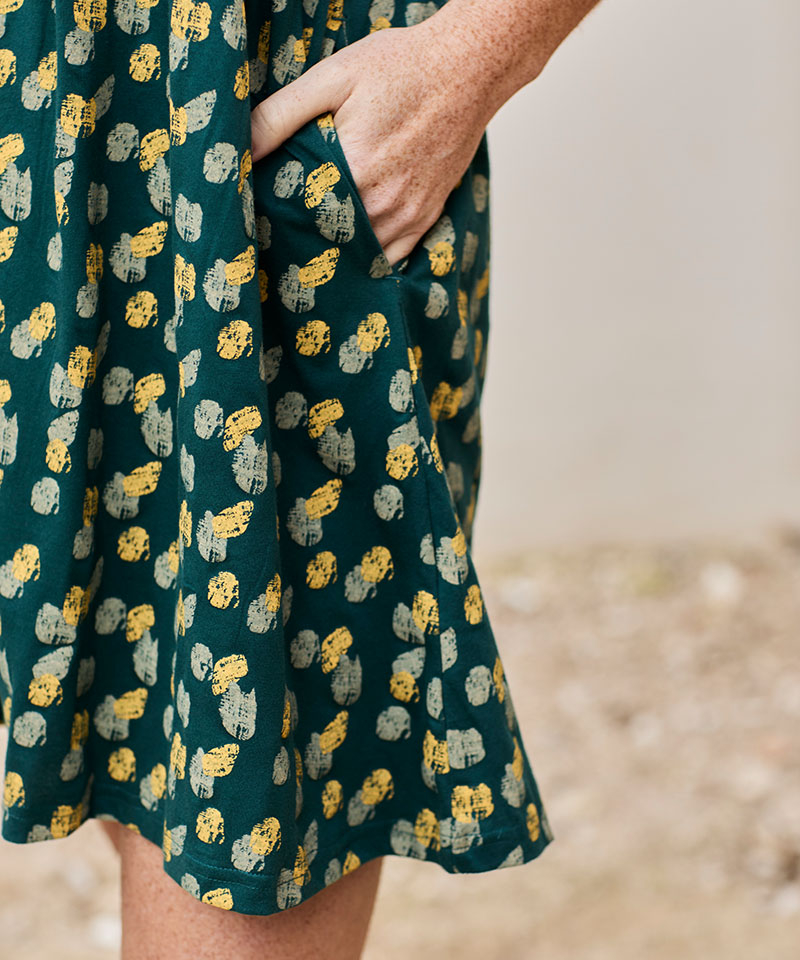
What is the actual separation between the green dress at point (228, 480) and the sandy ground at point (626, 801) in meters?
1.10

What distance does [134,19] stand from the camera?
28.3 inches

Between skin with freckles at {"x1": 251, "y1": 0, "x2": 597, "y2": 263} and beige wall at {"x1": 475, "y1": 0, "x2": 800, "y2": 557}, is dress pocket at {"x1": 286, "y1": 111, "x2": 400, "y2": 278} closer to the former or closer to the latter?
skin with freckles at {"x1": 251, "y1": 0, "x2": 597, "y2": 263}

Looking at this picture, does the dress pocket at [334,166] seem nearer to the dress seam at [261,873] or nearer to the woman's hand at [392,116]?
the woman's hand at [392,116]

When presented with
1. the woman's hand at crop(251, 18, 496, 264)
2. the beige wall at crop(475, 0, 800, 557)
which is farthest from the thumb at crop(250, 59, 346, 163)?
the beige wall at crop(475, 0, 800, 557)

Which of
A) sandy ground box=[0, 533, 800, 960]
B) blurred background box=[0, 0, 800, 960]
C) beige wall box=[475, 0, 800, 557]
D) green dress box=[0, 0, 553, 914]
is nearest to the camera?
green dress box=[0, 0, 553, 914]

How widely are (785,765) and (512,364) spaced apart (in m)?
1.30

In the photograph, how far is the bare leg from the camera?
2.55 feet

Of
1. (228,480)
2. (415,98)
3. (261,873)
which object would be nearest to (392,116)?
(415,98)

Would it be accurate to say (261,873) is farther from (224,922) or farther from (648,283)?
(648,283)

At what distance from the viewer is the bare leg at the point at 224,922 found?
776mm

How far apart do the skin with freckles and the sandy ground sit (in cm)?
142

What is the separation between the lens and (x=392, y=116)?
0.72m

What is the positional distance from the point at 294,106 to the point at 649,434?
2455 mm

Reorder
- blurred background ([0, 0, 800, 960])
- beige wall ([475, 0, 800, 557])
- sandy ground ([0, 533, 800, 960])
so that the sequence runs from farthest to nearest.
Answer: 1. beige wall ([475, 0, 800, 557])
2. blurred background ([0, 0, 800, 960])
3. sandy ground ([0, 533, 800, 960])
